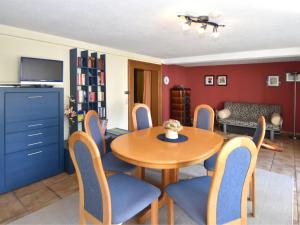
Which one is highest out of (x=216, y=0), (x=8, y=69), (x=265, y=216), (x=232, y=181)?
(x=216, y=0)

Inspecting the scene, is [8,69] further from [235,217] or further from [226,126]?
[226,126]

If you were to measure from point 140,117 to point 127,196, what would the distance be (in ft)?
5.62

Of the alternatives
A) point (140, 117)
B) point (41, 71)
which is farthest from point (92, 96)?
point (140, 117)

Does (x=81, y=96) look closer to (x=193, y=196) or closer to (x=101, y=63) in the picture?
(x=101, y=63)

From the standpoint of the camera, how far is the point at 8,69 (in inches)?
115

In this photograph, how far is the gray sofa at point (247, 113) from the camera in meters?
5.70

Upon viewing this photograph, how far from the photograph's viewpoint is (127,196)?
1585 mm

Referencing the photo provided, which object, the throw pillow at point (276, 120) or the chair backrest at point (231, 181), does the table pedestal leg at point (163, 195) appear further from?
the throw pillow at point (276, 120)

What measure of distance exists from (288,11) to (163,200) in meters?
2.46

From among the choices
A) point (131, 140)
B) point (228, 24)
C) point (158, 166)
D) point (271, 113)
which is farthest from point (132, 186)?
point (271, 113)

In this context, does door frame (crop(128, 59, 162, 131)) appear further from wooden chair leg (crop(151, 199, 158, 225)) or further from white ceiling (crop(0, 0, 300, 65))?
Result: wooden chair leg (crop(151, 199, 158, 225))

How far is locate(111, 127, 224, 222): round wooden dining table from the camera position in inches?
65.4

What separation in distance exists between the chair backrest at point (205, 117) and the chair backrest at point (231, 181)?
1841 mm

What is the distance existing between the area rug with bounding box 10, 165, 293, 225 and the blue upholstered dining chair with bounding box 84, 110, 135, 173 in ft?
1.75
